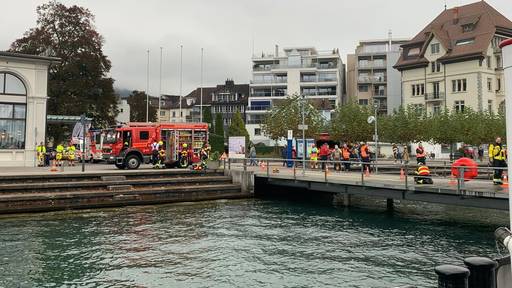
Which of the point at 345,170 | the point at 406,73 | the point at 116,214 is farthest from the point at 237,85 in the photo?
the point at 116,214

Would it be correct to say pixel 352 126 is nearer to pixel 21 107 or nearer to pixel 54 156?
pixel 54 156

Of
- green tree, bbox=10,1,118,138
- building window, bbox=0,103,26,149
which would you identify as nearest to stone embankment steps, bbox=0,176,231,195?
building window, bbox=0,103,26,149

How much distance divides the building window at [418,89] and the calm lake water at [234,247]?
48094 mm

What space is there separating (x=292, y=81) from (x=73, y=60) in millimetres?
46247

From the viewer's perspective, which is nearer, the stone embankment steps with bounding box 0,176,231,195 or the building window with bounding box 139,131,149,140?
the stone embankment steps with bounding box 0,176,231,195

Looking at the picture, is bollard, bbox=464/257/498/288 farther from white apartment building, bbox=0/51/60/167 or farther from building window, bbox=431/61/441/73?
building window, bbox=431/61/441/73

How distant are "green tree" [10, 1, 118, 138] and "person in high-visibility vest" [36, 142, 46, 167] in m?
16.6

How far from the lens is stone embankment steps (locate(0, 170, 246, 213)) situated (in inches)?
758

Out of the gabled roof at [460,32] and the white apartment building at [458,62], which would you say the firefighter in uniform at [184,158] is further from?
the gabled roof at [460,32]

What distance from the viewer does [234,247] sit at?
43.3ft

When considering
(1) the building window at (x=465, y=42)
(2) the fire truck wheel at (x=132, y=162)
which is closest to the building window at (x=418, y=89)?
(1) the building window at (x=465, y=42)

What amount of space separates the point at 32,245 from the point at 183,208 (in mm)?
8704

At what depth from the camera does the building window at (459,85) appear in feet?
197

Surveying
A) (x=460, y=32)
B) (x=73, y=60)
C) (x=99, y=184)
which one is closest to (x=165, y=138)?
(x=99, y=184)
